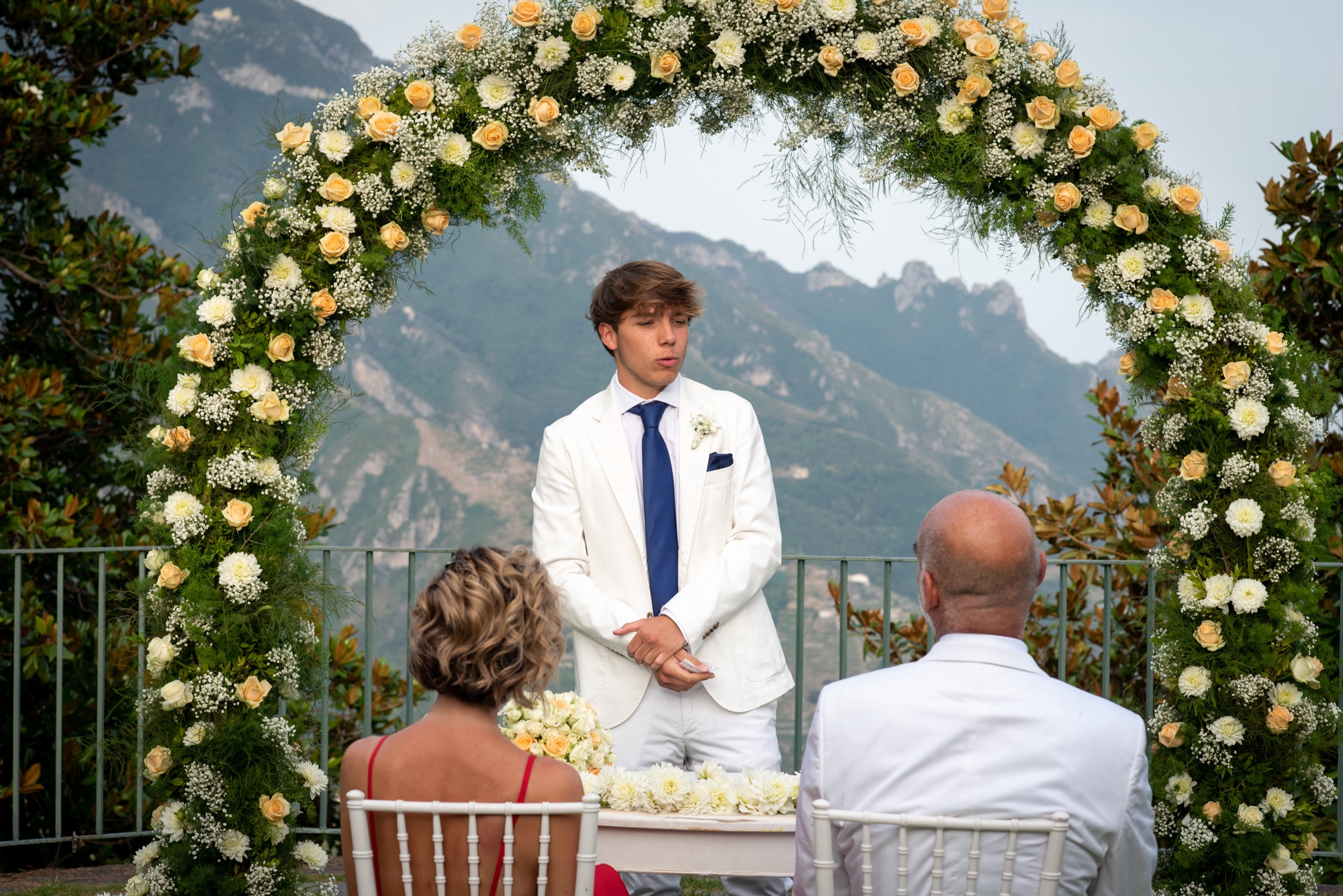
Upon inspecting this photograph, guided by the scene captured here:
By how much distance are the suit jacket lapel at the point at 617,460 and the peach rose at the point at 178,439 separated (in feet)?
3.80

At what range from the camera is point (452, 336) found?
44000 millimetres

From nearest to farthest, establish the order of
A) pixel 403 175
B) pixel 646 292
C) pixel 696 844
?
pixel 696 844, pixel 646 292, pixel 403 175

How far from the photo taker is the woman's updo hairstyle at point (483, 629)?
185 cm

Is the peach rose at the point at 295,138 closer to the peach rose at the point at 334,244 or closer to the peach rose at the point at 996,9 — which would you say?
the peach rose at the point at 334,244

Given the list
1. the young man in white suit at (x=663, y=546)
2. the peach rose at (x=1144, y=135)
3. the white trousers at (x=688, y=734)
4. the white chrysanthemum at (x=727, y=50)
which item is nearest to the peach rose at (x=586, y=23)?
the white chrysanthemum at (x=727, y=50)

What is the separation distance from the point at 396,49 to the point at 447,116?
29cm

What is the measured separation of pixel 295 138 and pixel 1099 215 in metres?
2.37

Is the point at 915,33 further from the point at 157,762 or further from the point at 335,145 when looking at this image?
the point at 157,762

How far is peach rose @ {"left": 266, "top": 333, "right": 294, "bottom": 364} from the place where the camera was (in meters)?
3.22

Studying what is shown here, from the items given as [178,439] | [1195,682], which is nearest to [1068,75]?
[1195,682]

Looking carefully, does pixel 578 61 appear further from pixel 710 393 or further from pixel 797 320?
pixel 797 320

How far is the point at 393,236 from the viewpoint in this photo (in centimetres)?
327

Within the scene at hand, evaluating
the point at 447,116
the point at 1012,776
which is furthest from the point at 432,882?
the point at 447,116

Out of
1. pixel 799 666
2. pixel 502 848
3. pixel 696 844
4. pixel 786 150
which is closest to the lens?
pixel 502 848
